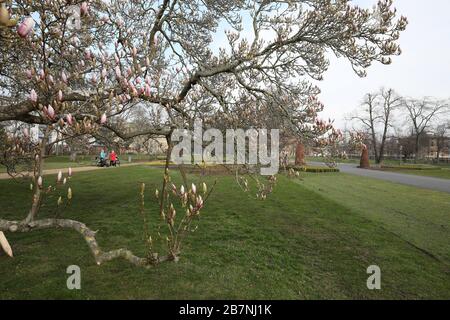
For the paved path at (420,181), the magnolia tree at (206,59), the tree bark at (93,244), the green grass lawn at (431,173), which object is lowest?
the green grass lawn at (431,173)

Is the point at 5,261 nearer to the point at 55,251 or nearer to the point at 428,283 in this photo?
the point at 55,251

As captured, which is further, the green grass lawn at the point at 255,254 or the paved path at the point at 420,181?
the paved path at the point at 420,181

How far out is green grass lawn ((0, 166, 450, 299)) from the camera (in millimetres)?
5391

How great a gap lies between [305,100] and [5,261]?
8417mm

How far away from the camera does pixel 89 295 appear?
502cm

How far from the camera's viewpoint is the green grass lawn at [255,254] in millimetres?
5391

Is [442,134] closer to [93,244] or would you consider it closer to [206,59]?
[206,59]

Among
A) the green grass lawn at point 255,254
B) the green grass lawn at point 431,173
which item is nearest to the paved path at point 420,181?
the green grass lawn at point 431,173

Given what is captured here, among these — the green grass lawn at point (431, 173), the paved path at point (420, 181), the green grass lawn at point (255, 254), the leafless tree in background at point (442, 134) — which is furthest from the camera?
the leafless tree in background at point (442, 134)

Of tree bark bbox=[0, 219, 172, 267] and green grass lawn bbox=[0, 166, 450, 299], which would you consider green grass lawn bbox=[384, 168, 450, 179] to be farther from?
tree bark bbox=[0, 219, 172, 267]

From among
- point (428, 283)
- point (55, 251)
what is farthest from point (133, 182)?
point (428, 283)

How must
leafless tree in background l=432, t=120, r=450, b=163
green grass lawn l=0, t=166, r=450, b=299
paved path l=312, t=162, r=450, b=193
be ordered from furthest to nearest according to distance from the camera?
leafless tree in background l=432, t=120, r=450, b=163 → paved path l=312, t=162, r=450, b=193 → green grass lawn l=0, t=166, r=450, b=299

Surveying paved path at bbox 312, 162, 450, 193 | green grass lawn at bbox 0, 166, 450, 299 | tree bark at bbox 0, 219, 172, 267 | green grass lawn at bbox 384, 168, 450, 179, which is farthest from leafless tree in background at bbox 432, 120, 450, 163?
tree bark at bbox 0, 219, 172, 267

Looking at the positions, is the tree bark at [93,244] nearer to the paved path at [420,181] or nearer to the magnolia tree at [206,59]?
the magnolia tree at [206,59]
